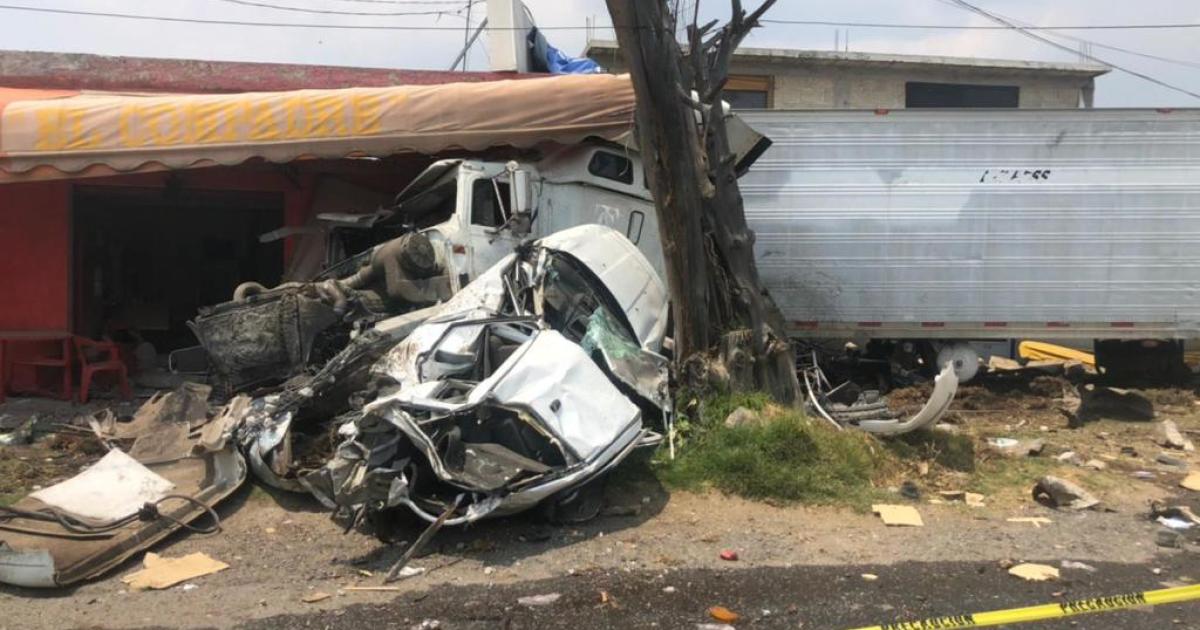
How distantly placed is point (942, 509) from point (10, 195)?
9931 mm

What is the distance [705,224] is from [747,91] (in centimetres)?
1284

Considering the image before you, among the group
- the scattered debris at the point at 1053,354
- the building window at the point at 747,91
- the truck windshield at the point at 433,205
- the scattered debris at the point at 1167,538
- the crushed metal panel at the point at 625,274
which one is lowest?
the scattered debris at the point at 1053,354

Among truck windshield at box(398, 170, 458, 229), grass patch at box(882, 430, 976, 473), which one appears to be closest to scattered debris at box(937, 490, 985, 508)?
grass patch at box(882, 430, 976, 473)

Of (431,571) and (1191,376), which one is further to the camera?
(1191,376)

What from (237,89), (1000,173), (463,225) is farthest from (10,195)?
(1000,173)

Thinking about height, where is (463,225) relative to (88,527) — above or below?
above

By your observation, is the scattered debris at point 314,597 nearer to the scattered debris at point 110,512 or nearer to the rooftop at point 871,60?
the scattered debris at point 110,512

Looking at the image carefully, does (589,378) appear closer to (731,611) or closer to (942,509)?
(731,611)

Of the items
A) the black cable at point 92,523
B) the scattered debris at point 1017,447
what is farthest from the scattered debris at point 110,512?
the scattered debris at point 1017,447

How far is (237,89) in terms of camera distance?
37.3 ft

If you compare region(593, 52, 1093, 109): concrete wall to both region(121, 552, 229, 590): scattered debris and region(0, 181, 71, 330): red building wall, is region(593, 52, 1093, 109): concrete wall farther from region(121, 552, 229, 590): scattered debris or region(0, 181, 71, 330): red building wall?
region(121, 552, 229, 590): scattered debris

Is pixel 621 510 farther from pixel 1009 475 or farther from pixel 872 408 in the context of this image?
pixel 1009 475

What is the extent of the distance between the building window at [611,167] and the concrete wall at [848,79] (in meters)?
10.2

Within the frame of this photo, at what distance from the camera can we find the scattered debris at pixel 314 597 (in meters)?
4.39
